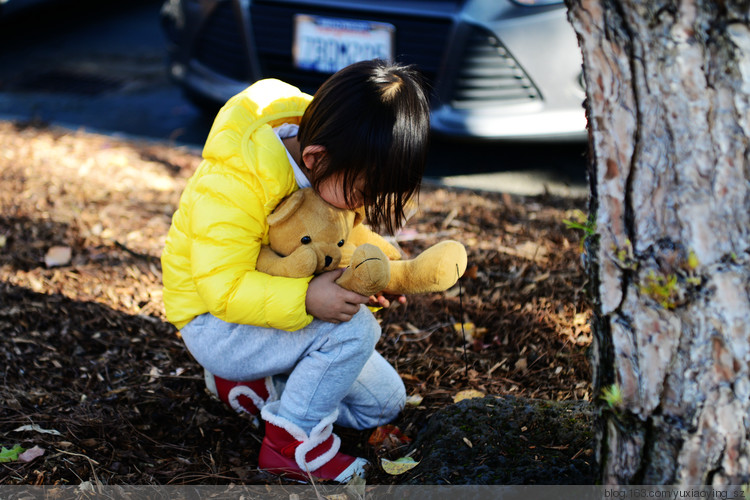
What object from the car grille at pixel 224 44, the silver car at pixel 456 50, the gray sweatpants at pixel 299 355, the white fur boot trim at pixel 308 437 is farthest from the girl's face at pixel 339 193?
the car grille at pixel 224 44

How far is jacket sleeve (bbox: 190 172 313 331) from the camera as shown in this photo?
5.77 feet

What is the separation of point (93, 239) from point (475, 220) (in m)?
1.80

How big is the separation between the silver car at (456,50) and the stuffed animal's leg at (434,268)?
1.96 meters

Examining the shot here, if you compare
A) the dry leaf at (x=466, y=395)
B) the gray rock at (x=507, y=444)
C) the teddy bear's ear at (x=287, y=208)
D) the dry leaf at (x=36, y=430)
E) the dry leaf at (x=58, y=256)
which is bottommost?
the dry leaf at (x=36, y=430)

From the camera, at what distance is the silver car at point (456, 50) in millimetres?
3768

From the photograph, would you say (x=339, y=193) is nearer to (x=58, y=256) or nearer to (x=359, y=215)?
(x=359, y=215)

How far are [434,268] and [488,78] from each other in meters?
2.35

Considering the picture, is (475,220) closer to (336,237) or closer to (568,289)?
(568,289)

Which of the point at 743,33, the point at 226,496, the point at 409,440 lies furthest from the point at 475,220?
the point at 743,33

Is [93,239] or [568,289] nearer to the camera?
[568,289]

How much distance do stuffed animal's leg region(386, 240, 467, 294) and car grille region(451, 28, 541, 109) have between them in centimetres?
227

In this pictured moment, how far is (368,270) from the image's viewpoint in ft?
5.59

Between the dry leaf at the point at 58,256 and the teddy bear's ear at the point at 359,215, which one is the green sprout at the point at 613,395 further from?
the dry leaf at the point at 58,256

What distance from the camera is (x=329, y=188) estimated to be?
1.80 metres
